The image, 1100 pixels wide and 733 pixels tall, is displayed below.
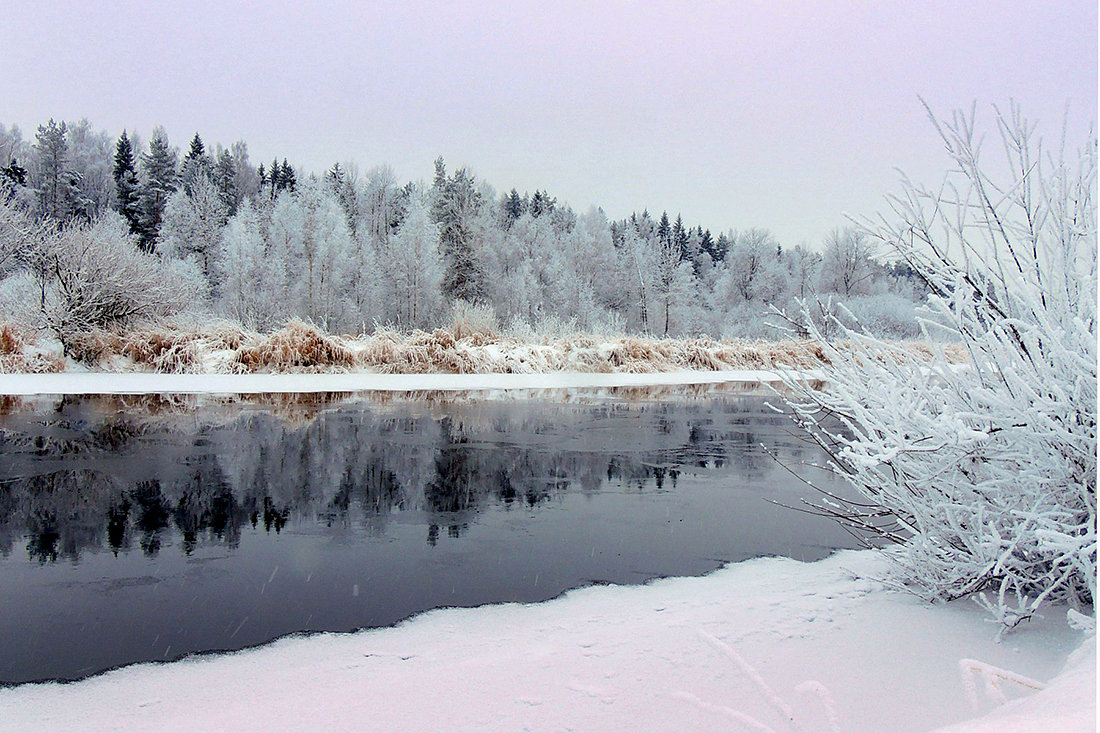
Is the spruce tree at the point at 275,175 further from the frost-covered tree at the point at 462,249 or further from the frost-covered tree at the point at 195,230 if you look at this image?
the frost-covered tree at the point at 462,249

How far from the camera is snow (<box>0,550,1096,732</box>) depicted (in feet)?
7.07

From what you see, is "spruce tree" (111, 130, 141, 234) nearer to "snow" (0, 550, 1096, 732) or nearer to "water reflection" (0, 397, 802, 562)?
"water reflection" (0, 397, 802, 562)

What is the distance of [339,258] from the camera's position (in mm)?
39625

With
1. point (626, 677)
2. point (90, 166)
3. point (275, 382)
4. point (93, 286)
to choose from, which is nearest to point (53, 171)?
point (90, 166)

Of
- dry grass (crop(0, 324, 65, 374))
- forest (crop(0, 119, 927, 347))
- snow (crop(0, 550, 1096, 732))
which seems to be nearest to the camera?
snow (crop(0, 550, 1096, 732))

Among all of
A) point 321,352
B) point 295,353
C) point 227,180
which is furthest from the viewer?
point 227,180

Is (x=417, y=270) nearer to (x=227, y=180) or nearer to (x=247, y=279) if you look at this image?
(x=247, y=279)

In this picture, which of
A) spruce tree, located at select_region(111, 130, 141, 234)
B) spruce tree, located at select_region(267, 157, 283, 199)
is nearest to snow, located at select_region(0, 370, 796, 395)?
spruce tree, located at select_region(111, 130, 141, 234)

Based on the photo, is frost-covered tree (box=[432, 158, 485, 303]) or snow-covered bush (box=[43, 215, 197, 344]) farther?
frost-covered tree (box=[432, 158, 485, 303])

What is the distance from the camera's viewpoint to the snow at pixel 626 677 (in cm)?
216

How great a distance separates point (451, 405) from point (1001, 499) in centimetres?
1013

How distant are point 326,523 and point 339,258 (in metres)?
37.1

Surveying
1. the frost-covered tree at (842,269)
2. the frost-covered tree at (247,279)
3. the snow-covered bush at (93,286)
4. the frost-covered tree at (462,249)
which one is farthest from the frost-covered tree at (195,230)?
the frost-covered tree at (842,269)

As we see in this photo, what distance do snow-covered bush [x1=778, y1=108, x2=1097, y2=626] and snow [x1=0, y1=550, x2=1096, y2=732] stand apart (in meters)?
0.24
